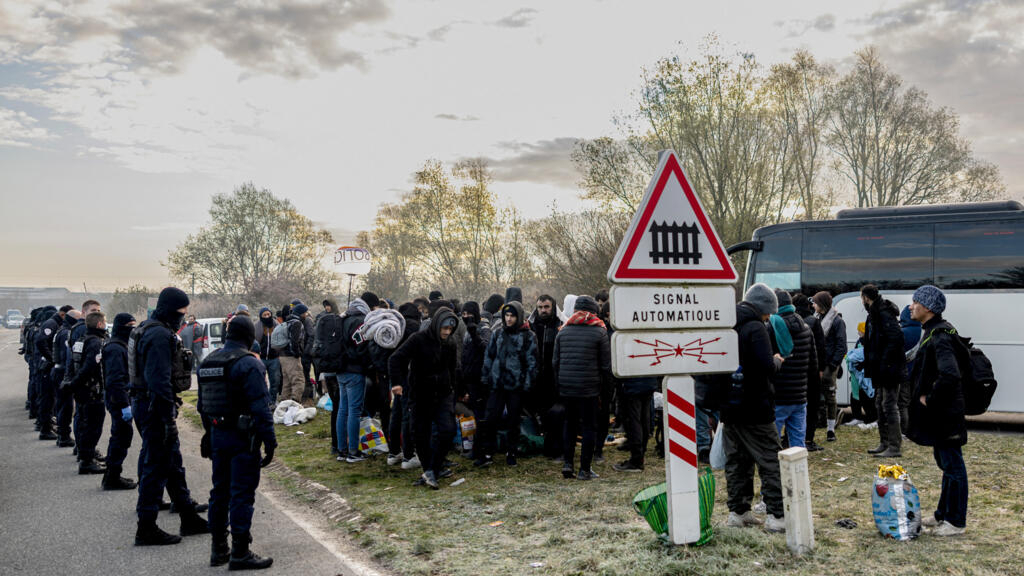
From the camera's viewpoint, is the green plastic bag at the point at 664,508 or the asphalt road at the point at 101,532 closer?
the green plastic bag at the point at 664,508

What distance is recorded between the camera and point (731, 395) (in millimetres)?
5508

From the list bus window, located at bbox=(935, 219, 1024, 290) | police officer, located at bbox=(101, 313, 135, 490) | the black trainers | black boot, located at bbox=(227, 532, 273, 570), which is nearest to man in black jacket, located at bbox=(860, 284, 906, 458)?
the black trainers

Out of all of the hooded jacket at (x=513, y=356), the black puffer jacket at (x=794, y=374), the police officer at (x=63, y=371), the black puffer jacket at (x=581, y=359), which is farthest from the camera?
the police officer at (x=63, y=371)

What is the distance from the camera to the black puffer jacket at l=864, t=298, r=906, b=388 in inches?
336

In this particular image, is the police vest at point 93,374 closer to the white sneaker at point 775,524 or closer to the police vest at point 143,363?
the police vest at point 143,363

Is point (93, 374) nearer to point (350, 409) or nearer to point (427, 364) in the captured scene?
point (350, 409)

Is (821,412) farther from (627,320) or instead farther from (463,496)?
(627,320)

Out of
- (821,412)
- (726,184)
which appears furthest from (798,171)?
(821,412)

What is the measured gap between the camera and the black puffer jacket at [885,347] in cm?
852

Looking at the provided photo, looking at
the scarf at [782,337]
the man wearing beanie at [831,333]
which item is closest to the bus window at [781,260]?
the man wearing beanie at [831,333]

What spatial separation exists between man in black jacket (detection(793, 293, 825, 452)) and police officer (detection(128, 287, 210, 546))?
6.81 m

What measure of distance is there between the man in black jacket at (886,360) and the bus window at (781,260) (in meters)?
4.32

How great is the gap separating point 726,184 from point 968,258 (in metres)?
16.0

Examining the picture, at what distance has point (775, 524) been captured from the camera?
17.9 ft
